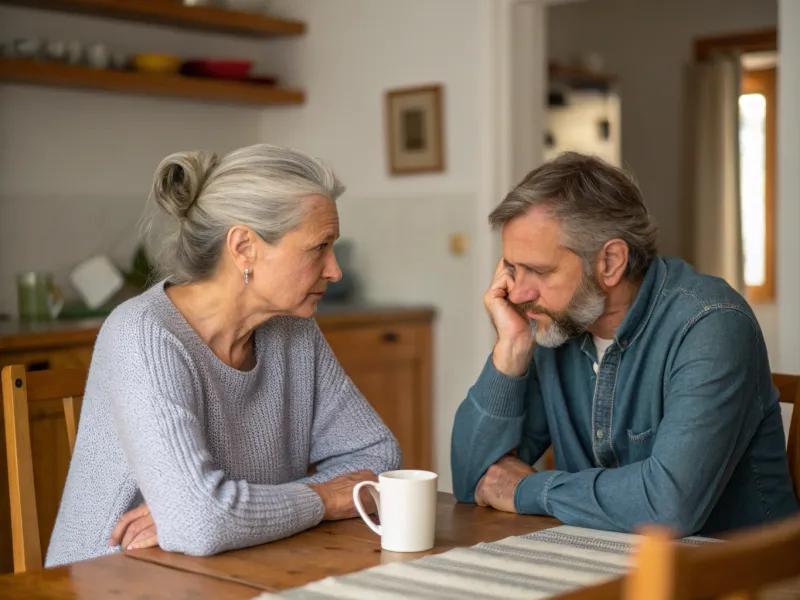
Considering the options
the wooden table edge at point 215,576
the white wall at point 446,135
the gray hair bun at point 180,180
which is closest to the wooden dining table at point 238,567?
the wooden table edge at point 215,576

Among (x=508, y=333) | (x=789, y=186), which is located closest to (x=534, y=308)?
(x=508, y=333)

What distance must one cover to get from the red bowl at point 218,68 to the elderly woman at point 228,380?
8.23 ft

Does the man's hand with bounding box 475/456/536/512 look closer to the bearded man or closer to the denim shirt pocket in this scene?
the bearded man

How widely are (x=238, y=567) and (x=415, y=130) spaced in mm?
3095

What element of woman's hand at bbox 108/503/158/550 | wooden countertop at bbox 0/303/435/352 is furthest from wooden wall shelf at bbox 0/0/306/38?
woman's hand at bbox 108/503/158/550

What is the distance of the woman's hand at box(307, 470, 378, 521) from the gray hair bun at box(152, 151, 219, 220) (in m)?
A: 0.53

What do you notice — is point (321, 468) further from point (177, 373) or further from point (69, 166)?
point (69, 166)

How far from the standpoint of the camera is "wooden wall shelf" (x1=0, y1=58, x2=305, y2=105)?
12.3ft

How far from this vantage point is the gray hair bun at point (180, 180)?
184 cm

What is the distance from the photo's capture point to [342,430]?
197 centimetres

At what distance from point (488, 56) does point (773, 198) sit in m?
2.53

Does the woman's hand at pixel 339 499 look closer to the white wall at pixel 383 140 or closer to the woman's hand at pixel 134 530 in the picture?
the woman's hand at pixel 134 530

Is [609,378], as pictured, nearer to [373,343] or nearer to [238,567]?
[238,567]

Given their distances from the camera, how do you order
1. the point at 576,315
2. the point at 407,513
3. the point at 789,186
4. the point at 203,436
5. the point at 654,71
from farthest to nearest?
the point at 654,71 → the point at 789,186 → the point at 576,315 → the point at 203,436 → the point at 407,513
